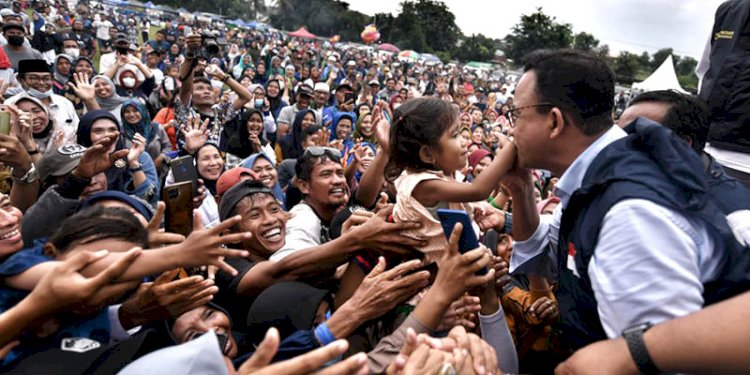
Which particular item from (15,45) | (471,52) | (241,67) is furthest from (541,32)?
(15,45)

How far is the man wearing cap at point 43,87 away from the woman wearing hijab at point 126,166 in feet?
4.56

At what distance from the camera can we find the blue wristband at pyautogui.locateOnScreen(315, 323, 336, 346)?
Answer: 5.65 feet

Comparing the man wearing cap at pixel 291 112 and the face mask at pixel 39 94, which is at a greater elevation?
the face mask at pixel 39 94

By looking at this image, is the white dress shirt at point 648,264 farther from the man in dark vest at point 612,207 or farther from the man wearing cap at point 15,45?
the man wearing cap at point 15,45

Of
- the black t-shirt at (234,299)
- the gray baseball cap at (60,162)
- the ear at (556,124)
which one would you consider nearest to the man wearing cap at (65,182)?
the gray baseball cap at (60,162)

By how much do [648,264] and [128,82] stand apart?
318 inches

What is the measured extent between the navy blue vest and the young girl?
592 millimetres

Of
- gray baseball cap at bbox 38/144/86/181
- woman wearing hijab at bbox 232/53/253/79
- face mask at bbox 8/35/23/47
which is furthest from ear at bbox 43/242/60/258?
woman wearing hijab at bbox 232/53/253/79

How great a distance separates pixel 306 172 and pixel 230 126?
11.1 feet

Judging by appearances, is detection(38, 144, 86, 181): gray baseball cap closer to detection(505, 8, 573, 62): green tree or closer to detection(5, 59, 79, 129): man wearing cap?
detection(5, 59, 79, 129): man wearing cap

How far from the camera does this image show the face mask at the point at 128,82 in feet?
24.5

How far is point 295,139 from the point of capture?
23.1 ft

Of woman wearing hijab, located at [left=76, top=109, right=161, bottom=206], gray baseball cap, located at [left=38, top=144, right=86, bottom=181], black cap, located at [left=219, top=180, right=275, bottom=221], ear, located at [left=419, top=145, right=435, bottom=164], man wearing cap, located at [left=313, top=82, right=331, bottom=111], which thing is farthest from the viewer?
man wearing cap, located at [left=313, top=82, right=331, bottom=111]

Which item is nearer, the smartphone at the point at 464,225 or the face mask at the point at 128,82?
the smartphone at the point at 464,225
